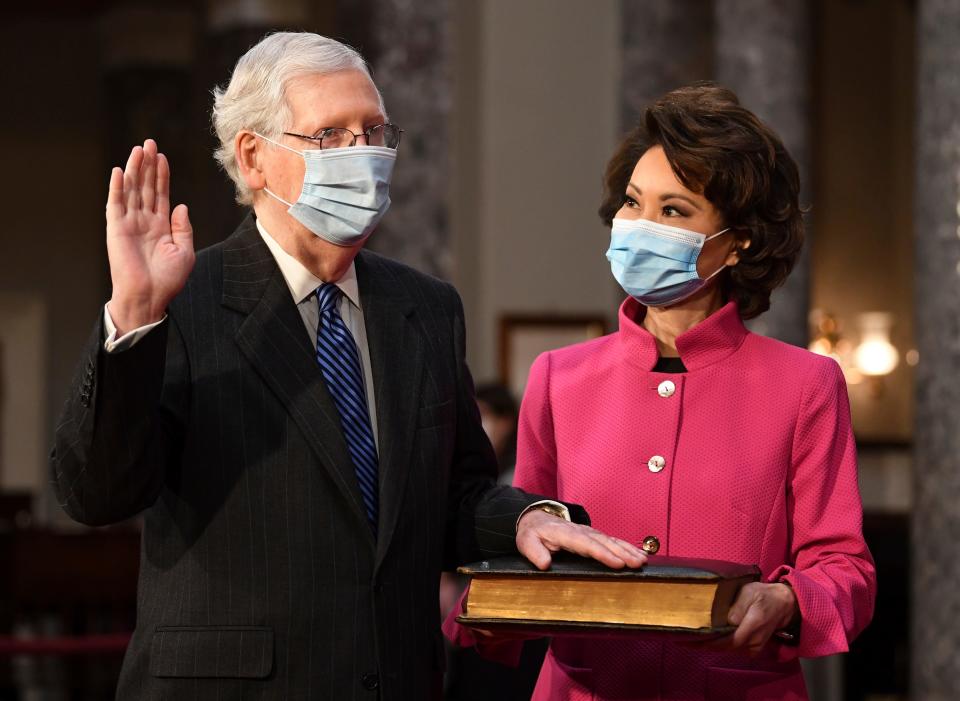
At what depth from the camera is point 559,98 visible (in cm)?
1023

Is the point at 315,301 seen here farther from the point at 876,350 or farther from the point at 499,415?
the point at 876,350

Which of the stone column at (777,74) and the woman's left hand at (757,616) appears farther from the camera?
the stone column at (777,74)

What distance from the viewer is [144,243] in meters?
2.32

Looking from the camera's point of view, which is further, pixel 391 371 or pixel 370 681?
pixel 391 371

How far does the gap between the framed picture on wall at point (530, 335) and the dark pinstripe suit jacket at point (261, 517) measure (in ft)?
24.3

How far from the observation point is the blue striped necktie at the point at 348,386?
2.54m

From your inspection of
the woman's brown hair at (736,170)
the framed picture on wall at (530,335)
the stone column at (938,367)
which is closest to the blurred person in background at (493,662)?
the woman's brown hair at (736,170)

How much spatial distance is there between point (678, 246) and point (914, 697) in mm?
4439

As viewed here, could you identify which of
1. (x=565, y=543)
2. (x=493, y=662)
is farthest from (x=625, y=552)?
(x=493, y=662)

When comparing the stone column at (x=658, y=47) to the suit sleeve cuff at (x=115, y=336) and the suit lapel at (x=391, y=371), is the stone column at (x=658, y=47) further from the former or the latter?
the suit sleeve cuff at (x=115, y=336)

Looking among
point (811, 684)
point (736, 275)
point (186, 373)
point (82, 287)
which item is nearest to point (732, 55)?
point (811, 684)

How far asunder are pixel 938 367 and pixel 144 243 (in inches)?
185

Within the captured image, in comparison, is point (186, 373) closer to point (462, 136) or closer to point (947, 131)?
point (947, 131)

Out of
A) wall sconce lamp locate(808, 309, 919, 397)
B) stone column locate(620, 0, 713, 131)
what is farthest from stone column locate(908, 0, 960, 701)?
wall sconce lamp locate(808, 309, 919, 397)
